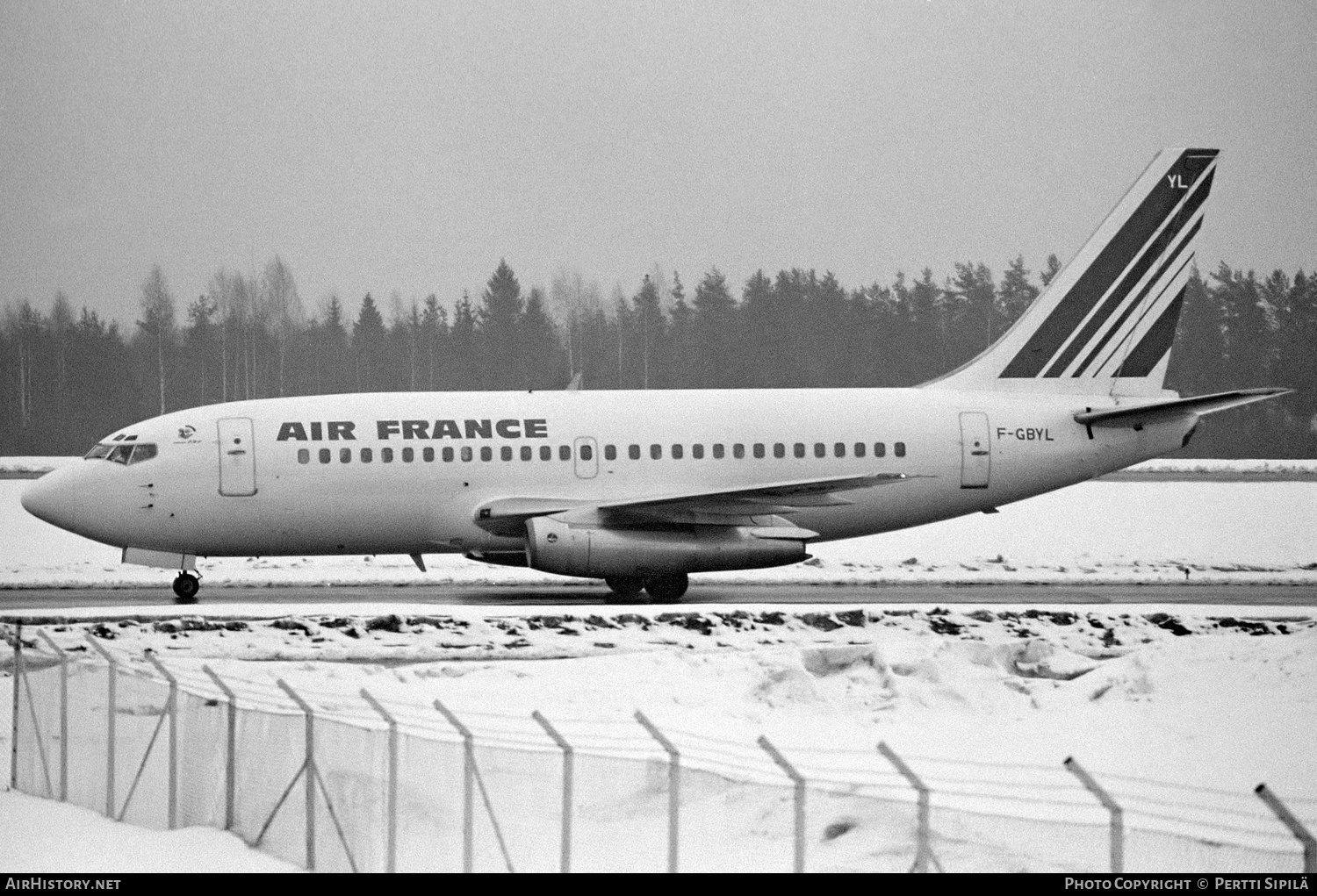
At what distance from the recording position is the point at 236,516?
25953mm

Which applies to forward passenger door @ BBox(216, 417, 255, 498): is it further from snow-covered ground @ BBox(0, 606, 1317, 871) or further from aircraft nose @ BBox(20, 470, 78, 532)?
snow-covered ground @ BBox(0, 606, 1317, 871)

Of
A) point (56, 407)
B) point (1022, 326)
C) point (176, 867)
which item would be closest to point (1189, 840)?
point (176, 867)

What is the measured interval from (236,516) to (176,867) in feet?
51.6

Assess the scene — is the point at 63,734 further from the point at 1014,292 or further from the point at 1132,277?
the point at 1014,292

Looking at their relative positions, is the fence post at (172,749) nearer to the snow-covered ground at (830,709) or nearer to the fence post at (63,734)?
the snow-covered ground at (830,709)

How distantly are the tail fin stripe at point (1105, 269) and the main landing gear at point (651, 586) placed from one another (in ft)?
23.5

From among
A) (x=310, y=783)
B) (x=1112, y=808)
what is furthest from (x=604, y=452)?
(x=1112, y=808)

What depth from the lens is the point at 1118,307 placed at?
2900cm

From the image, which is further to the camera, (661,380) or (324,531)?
(661,380)

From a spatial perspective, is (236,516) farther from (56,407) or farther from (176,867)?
(56,407)

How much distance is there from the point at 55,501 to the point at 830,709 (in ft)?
47.3

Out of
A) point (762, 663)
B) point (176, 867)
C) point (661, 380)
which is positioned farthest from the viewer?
point (661, 380)

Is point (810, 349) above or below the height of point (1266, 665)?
above

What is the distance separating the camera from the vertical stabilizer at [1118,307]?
94.1 feet
